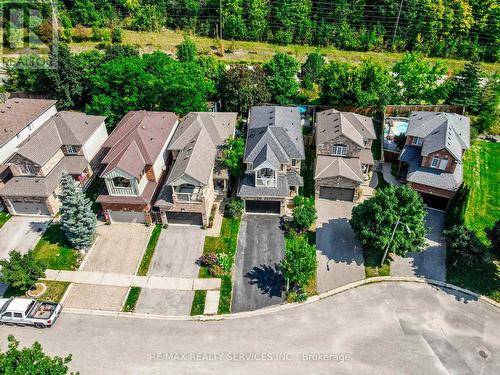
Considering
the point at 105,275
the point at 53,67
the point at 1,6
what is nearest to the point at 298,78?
the point at 53,67

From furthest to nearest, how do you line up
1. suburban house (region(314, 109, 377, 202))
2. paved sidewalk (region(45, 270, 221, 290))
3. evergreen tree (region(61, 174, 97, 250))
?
suburban house (region(314, 109, 377, 202))
evergreen tree (region(61, 174, 97, 250))
paved sidewalk (region(45, 270, 221, 290))

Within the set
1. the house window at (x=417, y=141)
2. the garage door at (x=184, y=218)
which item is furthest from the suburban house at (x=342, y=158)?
the garage door at (x=184, y=218)

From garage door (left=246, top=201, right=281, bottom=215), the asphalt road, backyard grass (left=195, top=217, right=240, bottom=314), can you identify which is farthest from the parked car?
garage door (left=246, top=201, right=281, bottom=215)

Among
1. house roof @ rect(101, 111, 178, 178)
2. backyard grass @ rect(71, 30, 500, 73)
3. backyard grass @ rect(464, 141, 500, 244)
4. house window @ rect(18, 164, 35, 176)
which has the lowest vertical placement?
backyard grass @ rect(464, 141, 500, 244)

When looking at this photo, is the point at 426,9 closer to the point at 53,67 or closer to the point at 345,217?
the point at 345,217

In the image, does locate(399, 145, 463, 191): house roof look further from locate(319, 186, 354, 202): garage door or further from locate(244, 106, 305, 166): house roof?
locate(244, 106, 305, 166): house roof

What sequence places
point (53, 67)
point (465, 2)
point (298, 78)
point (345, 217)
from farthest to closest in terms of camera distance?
→ point (465, 2), point (298, 78), point (53, 67), point (345, 217)
